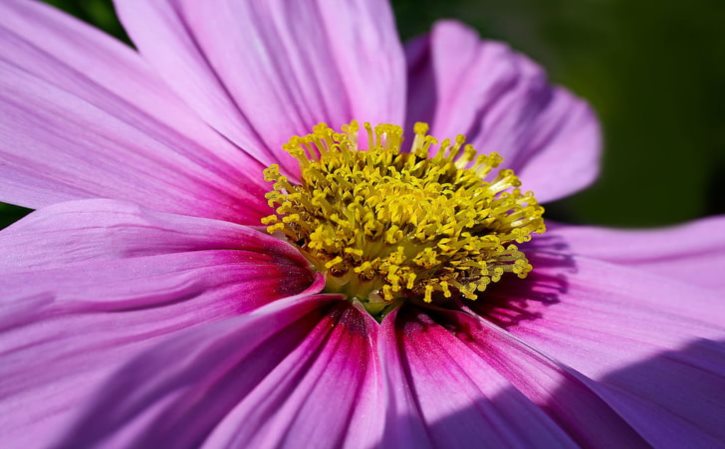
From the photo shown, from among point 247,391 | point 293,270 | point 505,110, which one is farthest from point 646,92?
point 247,391

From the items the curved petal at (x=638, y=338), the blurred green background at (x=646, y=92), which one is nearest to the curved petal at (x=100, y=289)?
the curved petal at (x=638, y=338)

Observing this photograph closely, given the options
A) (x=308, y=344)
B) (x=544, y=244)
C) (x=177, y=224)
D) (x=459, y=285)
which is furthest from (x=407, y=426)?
(x=544, y=244)

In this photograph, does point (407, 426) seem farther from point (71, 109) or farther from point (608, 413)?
point (71, 109)

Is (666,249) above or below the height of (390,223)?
below

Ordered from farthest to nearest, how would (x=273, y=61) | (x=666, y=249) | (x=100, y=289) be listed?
(x=666, y=249) < (x=273, y=61) < (x=100, y=289)

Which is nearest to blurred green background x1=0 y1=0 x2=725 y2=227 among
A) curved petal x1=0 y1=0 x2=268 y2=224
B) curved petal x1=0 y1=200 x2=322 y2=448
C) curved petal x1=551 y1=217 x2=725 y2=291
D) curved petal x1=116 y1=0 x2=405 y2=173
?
curved petal x1=551 y1=217 x2=725 y2=291

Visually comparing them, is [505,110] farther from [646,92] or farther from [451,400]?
[646,92]
